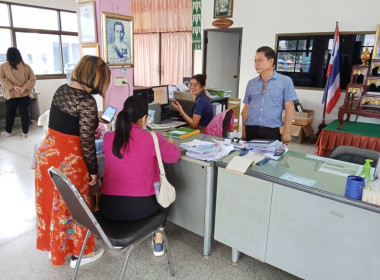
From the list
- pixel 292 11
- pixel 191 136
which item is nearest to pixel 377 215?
pixel 191 136

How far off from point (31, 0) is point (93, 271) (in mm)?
6031

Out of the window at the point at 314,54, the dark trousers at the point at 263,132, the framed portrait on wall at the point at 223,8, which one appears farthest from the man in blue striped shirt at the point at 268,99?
the framed portrait on wall at the point at 223,8

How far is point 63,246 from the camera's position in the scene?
6.03ft

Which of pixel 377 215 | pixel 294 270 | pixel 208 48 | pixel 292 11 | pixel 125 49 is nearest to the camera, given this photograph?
pixel 377 215

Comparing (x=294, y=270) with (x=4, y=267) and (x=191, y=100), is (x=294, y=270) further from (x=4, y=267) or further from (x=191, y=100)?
(x=191, y=100)

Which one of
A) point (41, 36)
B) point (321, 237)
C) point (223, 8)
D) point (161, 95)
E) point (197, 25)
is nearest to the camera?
point (321, 237)

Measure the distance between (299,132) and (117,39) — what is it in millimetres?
3343

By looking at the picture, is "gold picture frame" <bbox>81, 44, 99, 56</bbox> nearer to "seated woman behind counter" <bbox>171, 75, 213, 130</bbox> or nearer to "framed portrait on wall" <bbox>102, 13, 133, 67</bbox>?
"framed portrait on wall" <bbox>102, 13, 133, 67</bbox>

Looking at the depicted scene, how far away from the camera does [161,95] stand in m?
3.40

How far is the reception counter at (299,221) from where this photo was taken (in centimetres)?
141

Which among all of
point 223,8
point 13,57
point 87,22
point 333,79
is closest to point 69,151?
point 87,22

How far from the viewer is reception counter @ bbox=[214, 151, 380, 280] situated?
141 centimetres

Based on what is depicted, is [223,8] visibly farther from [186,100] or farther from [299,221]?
[299,221]

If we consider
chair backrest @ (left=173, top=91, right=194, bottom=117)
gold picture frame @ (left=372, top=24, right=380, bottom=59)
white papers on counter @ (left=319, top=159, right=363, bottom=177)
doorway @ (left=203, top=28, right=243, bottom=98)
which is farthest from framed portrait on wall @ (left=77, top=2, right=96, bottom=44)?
gold picture frame @ (left=372, top=24, right=380, bottom=59)
